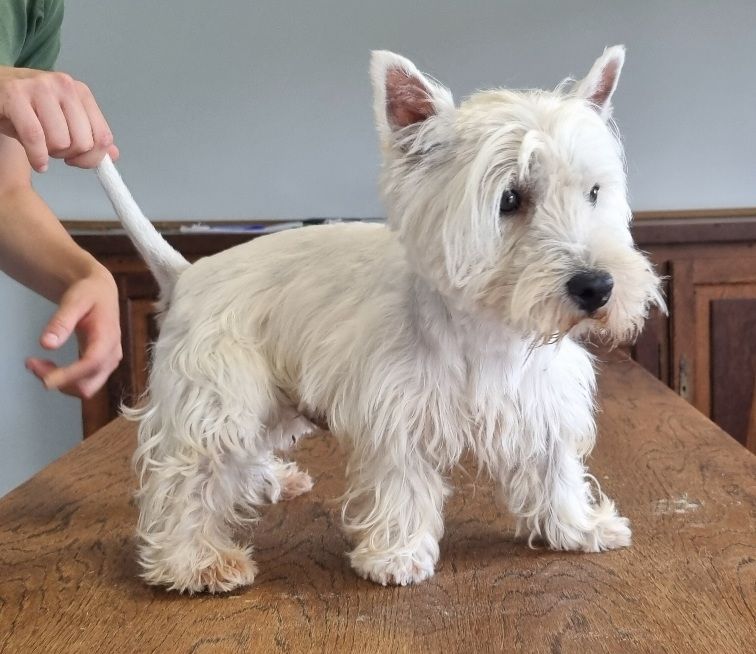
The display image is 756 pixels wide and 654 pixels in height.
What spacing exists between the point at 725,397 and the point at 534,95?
1704 millimetres

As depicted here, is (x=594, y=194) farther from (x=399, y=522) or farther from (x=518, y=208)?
(x=399, y=522)

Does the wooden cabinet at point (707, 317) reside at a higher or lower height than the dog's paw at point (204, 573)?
lower

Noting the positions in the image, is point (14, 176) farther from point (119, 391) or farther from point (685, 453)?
point (119, 391)

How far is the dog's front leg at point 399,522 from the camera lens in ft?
3.49

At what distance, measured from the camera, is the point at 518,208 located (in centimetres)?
104

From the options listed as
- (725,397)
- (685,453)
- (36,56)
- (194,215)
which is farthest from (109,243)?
(725,397)

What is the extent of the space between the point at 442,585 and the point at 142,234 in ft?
2.18

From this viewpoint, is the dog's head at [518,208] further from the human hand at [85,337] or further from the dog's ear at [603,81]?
the human hand at [85,337]

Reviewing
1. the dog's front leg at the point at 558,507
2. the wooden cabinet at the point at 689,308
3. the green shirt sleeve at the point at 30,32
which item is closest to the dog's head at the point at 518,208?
the dog's front leg at the point at 558,507

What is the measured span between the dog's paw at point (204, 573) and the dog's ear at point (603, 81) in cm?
72

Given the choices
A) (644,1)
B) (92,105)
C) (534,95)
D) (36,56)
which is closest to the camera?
(92,105)

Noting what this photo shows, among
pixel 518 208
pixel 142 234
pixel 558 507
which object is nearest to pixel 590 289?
pixel 518 208

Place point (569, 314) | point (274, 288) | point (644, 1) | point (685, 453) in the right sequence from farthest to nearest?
point (644, 1), point (685, 453), point (274, 288), point (569, 314)

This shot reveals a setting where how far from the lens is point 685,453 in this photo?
1.52m
